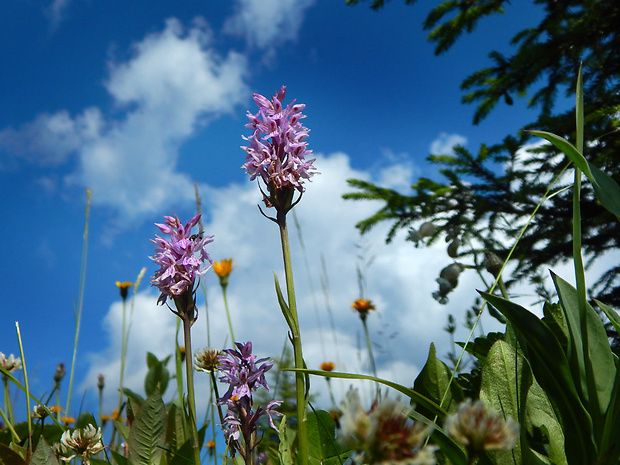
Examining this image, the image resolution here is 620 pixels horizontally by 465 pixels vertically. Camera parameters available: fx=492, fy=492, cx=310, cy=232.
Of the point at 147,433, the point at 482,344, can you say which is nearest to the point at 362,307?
the point at 482,344

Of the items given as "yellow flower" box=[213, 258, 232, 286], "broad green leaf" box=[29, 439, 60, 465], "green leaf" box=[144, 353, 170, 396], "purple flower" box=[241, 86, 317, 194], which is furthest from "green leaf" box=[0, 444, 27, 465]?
"green leaf" box=[144, 353, 170, 396]

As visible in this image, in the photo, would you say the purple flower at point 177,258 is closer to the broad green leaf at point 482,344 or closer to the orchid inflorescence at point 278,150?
the orchid inflorescence at point 278,150

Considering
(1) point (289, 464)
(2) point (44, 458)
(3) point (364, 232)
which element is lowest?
(1) point (289, 464)

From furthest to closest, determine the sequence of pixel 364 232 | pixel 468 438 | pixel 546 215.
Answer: pixel 364 232 < pixel 546 215 < pixel 468 438

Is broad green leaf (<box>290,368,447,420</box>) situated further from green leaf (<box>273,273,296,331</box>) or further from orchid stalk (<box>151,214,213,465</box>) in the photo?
orchid stalk (<box>151,214,213,465</box>)

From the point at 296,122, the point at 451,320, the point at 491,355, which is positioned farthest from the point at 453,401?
the point at 451,320

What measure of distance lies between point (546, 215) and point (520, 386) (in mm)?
3692

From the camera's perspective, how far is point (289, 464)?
4.03 ft

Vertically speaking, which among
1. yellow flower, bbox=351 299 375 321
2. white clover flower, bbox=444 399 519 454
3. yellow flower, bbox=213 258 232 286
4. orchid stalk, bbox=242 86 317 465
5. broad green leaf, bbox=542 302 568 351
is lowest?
white clover flower, bbox=444 399 519 454

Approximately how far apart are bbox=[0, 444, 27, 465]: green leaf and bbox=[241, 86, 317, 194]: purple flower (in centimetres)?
94

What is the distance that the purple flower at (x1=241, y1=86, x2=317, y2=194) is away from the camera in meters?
1.27

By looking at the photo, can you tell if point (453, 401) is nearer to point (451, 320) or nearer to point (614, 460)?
point (614, 460)

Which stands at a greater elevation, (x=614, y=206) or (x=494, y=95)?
(x=494, y=95)

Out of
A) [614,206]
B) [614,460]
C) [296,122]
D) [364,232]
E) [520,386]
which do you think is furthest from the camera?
[364,232]
